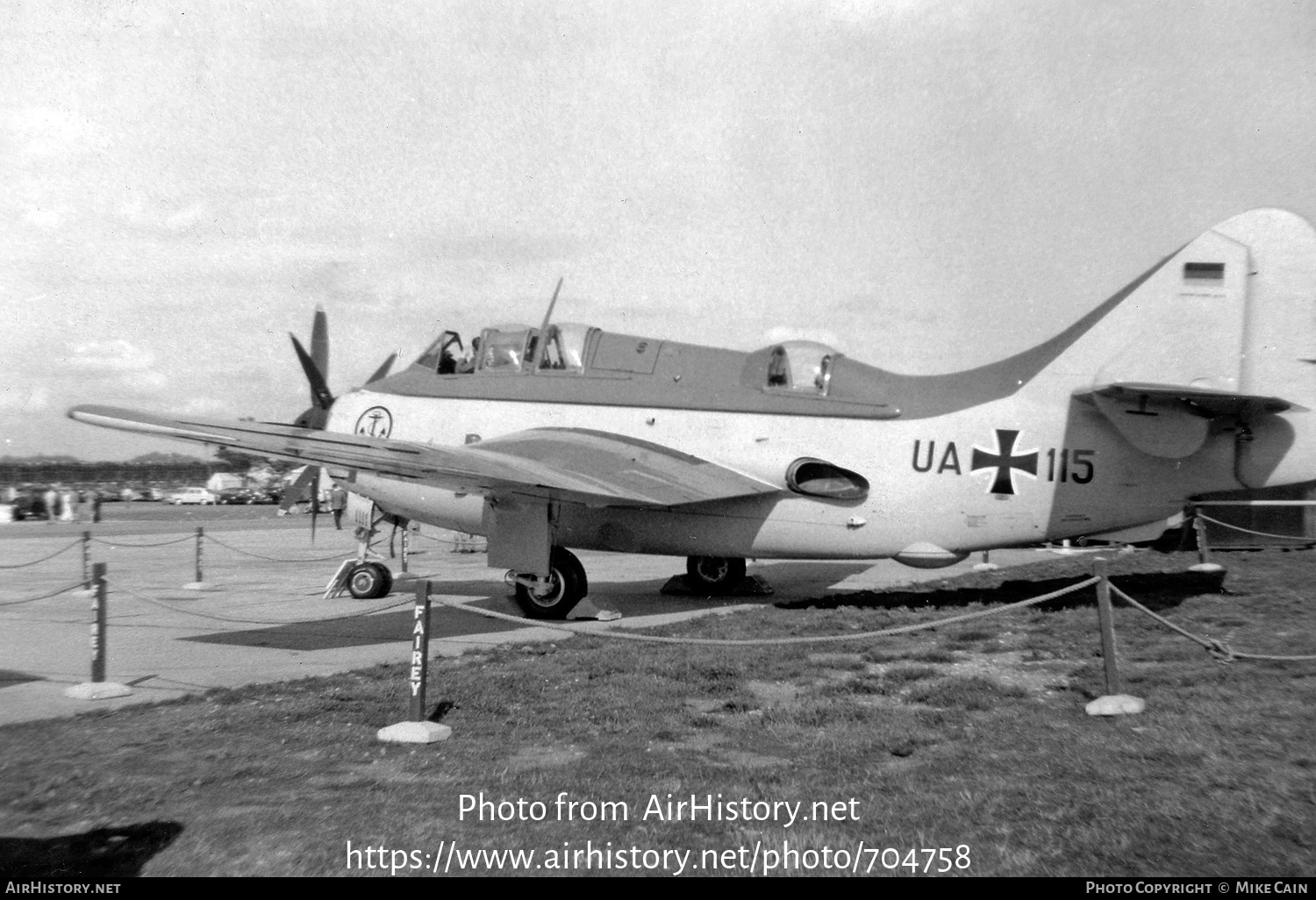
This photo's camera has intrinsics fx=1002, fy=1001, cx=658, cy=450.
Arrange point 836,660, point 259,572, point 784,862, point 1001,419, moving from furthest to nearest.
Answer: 1. point 259,572
2. point 1001,419
3. point 836,660
4. point 784,862

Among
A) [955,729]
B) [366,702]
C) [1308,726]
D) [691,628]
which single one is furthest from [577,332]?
[1308,726]

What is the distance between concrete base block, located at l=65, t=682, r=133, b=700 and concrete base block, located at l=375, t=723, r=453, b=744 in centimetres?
256

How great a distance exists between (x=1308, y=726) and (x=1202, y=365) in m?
5.45

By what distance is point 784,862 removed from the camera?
409 cm

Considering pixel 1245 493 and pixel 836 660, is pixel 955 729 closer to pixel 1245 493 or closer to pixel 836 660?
pixel 836 660

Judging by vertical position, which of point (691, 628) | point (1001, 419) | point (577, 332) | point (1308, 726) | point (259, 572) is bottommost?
point (259, 572)

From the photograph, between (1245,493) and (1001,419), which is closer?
(1001,419)

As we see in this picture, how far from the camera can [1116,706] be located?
257 inches

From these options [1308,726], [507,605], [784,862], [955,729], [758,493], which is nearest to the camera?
[784,862]

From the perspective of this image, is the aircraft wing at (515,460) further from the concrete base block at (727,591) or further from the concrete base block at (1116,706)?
the concrete base block at (1116,706)

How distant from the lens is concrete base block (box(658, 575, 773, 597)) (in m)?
14.7

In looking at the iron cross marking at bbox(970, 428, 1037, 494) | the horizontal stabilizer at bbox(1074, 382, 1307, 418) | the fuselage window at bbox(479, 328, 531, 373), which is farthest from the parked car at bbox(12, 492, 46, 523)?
the horizontal stabilizer at bbox(1074, 382, 1307, 418)

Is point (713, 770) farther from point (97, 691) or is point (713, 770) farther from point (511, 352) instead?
point (511, 352)

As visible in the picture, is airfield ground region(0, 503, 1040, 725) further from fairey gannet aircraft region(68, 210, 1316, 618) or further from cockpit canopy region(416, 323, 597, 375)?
cockpit canopy region(416, 323, 597, 375)
